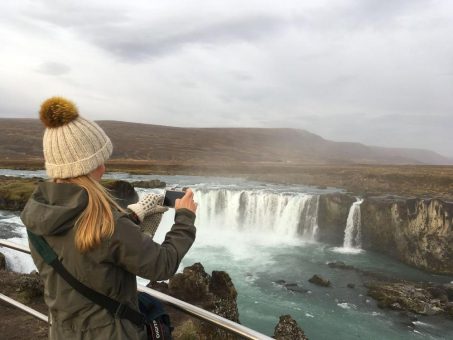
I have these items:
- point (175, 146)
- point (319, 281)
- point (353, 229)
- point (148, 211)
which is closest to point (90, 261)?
point (148, 211)

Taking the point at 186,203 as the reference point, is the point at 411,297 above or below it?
below

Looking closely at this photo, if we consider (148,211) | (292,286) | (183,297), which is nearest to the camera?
(148,211)

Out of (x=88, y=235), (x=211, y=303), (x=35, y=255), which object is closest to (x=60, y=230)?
(x=88, y=235)

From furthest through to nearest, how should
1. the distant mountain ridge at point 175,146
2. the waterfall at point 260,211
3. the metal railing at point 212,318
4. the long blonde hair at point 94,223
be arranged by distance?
the distant mountain ridge at point 175,146 → the waterfall at point 260,211 → the metal railing at point 212,318 → the long blonde hair at point 94,223

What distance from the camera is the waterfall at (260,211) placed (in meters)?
31.4

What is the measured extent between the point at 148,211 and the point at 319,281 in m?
19.9

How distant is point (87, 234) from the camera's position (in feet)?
6.33

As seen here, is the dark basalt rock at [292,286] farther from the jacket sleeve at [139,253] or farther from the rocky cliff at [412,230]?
the jacket sleeve at [139,253]

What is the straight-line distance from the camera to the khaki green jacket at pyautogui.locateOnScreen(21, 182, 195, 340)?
6.46ft

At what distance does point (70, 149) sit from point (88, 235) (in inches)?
20.5

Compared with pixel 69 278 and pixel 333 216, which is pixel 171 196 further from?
pixel 333 216

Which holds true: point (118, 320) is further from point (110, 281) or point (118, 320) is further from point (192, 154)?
point (192, 154)

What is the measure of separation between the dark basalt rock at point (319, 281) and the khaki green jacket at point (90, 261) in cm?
1980

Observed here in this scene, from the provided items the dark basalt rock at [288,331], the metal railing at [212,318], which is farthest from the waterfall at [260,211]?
the metal railing at [212,318]
